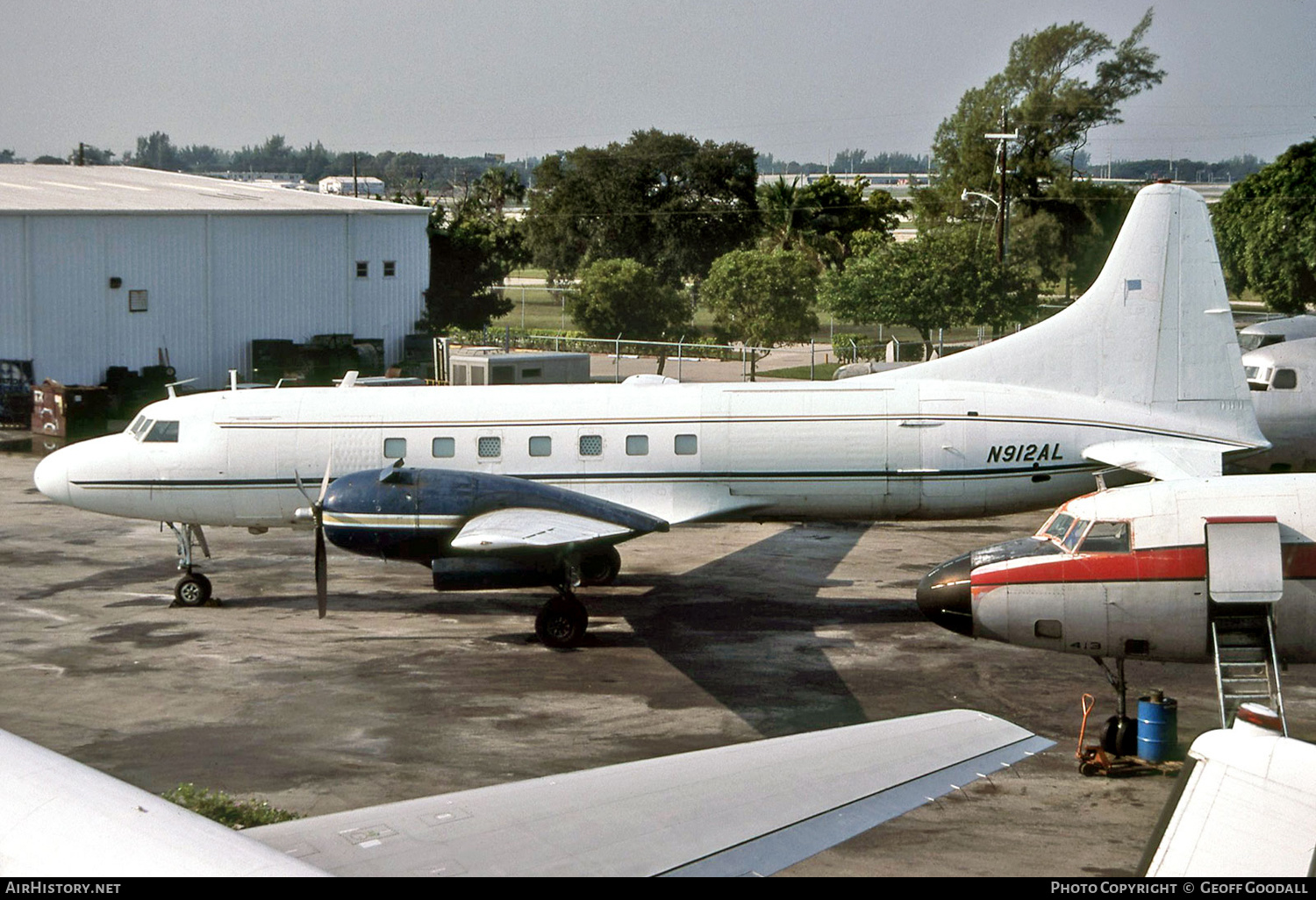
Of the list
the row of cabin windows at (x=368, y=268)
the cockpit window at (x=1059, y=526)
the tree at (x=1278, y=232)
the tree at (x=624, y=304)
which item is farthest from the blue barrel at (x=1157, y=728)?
the tree at (x=1278, y=232)

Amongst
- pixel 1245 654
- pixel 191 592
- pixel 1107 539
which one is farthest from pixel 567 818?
pixel 191 592

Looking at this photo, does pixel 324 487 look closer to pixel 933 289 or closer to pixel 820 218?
pixel 933 289

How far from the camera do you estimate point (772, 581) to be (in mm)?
24125

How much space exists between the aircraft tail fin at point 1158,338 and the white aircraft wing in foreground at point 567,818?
1377 cm

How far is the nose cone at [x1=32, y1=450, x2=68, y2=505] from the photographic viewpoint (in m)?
22.4

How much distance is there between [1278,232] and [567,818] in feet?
238

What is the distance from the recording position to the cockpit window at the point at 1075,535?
1563 centimetres

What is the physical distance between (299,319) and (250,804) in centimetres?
3906

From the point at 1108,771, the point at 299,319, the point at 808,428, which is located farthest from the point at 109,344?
the point at 1108,771

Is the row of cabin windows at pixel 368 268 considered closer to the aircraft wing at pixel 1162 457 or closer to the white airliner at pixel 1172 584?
the aircraft wing at pixel 1162 457

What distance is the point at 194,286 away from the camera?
47.1 meters

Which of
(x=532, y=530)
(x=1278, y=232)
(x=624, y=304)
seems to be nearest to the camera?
(x=532, y=530)

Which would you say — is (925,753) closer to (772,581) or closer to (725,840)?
(725,840)

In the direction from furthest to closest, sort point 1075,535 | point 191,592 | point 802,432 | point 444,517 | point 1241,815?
1. point 191,592
2. point 802,432
3. point 444,517
4. point 1075,535
5. point 1241,815
